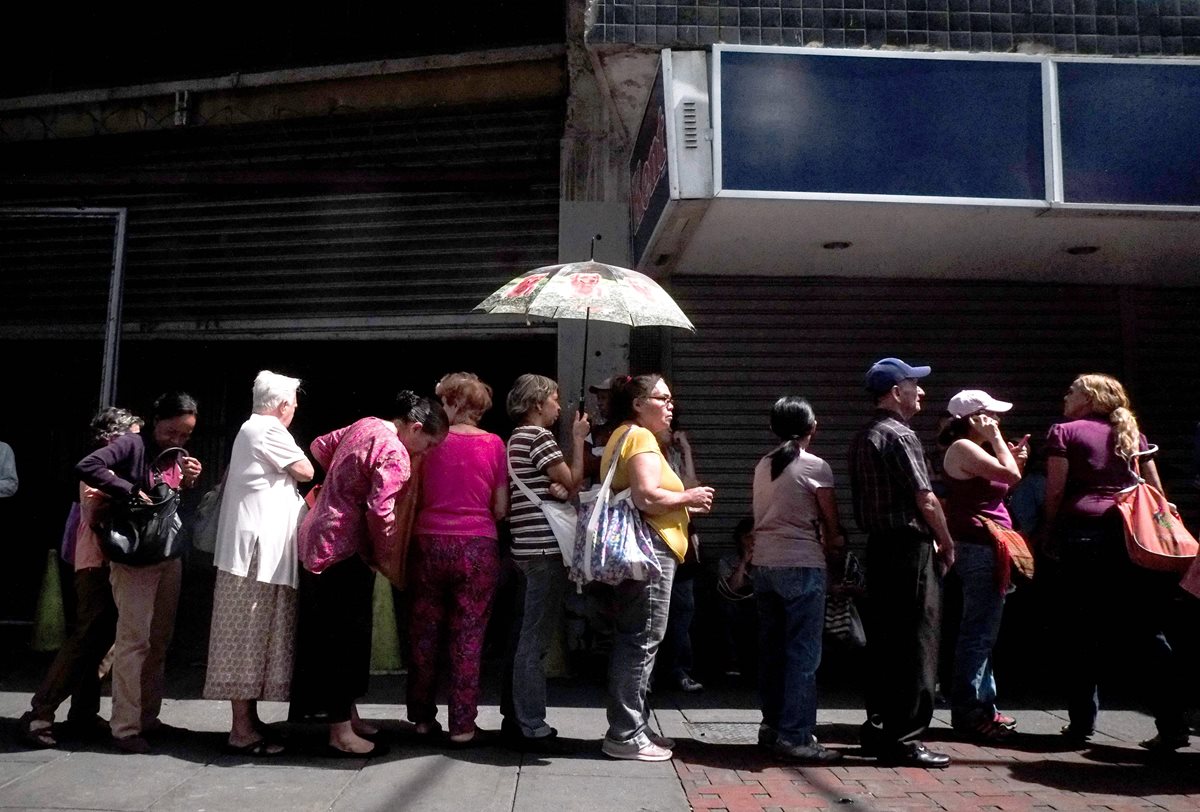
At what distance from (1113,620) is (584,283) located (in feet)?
10.4

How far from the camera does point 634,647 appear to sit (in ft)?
15.5

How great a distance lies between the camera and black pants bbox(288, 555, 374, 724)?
4707 mm

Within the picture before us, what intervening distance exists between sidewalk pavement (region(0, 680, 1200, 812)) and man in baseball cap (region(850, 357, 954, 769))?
0.22 meters

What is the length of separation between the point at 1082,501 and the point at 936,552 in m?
1.01

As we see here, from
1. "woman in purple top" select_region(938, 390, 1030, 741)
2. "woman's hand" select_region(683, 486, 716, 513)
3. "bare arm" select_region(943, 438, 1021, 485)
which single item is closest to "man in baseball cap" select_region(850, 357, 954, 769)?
"bare arm" select_region(943, 438, 1021, 485)

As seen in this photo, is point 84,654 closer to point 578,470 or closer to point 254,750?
point 254,750

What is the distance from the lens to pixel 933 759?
4.73m

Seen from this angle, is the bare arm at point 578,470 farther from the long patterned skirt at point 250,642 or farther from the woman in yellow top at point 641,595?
the long patterned skirt at point 250,642

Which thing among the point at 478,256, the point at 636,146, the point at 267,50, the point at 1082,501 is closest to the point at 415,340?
the point at 478,256

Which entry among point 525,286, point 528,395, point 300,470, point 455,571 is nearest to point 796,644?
point 455,571

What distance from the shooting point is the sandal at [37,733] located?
479 cm

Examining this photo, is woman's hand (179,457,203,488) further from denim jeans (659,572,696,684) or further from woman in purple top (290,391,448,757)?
denim jeans (659,572,696,684)

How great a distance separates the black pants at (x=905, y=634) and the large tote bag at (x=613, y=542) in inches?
43.2

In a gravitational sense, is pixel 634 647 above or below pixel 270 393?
below
